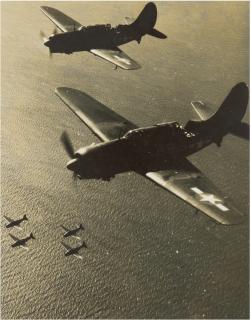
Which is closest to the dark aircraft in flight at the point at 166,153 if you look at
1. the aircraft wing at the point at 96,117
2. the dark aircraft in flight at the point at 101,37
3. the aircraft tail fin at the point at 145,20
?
the aircraft wing at the point at 96,117

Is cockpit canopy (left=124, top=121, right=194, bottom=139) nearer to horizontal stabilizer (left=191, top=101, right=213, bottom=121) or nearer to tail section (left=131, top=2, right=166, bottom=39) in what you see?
horizontal stabilizer (left=191, top=101, right=213, bottom=121)

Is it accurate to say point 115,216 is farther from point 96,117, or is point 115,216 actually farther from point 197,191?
point 197,191

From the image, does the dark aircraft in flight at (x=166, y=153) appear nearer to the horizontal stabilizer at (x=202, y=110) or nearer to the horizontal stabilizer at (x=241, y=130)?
the horizontal stabilizer at (x=241, y=130)

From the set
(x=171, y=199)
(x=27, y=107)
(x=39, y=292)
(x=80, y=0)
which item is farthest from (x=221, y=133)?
(x=80, y=0)

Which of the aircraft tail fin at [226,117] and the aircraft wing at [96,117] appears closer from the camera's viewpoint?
the aircraft wing at [96,117]

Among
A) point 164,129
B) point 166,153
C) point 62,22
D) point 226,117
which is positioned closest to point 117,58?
point 62,22

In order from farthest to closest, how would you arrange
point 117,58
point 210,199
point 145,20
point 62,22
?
point 145,20 → point 62,22 → point 117,58 → point 210,199

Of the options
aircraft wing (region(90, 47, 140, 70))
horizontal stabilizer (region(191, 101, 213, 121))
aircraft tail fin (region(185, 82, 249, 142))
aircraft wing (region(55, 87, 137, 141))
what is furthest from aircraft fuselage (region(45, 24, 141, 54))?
aircraft tail fin (region(185, 82, 249, 142))
